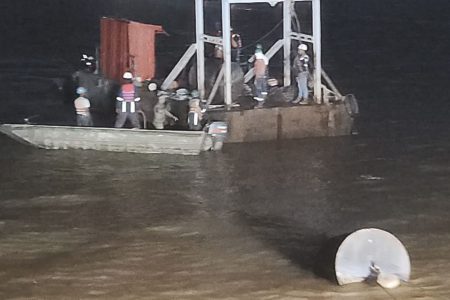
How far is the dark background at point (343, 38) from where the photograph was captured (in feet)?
60.6

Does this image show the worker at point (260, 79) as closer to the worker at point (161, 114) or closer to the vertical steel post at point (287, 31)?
the vertical steel post at point (287, 31)

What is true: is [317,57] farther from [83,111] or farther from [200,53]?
[83,111]

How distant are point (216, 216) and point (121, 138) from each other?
2978 millimetres

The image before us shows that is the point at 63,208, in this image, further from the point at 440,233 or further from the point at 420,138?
the point at 420,138

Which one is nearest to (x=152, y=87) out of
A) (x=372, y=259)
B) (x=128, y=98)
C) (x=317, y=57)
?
(x=128, y=98)

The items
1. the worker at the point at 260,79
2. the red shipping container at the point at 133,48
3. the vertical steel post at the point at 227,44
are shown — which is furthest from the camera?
the red shipping container at the point at 133,48

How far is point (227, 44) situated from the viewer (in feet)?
44.8

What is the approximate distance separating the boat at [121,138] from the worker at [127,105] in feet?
1.77

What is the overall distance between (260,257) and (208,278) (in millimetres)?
723

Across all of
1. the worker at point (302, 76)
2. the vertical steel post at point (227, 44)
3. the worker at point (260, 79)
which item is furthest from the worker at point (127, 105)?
the worker at point (302, 76)

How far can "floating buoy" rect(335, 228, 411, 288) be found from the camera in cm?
823

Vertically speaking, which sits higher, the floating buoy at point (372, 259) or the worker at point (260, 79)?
the worker at point (260, 79)

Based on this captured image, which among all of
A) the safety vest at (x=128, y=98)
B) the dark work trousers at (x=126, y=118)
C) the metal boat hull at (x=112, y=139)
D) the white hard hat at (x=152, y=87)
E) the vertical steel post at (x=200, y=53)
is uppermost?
the vertical steel post at (x=200, y=53)

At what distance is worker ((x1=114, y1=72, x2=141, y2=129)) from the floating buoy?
584 centimetres
